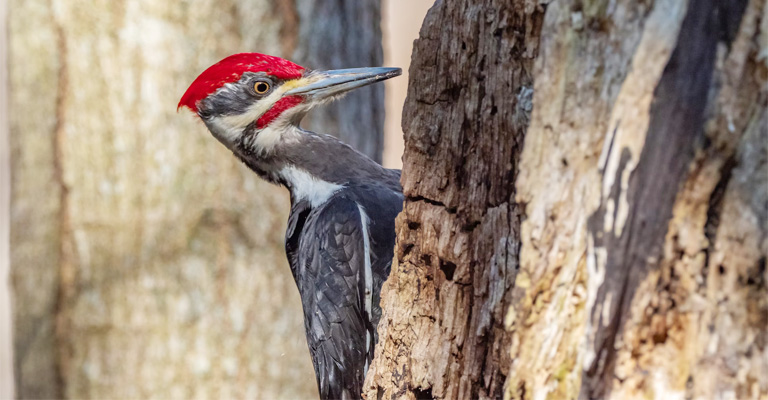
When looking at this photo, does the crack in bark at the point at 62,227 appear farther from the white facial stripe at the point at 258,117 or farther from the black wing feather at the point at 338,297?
the black wing feather at the point at 338,297

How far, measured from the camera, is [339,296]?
9.01 ft

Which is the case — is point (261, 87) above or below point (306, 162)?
above

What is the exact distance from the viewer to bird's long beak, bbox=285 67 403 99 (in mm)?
2743

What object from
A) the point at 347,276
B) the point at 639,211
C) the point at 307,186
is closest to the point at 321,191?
the point at 307,186

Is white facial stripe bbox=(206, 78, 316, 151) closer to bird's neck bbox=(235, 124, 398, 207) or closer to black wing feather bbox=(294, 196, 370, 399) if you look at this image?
bird's neck bbox=(235, 124, 398, 207)

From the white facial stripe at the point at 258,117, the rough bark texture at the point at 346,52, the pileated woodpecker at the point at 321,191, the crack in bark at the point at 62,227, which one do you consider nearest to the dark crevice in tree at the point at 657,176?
the pileated woodpecker at the point at 321,191

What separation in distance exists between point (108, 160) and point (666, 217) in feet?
9.89

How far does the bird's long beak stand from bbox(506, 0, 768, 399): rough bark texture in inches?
57.7

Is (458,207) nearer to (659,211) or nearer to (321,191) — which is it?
(659,211)

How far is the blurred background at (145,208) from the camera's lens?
3637 mm

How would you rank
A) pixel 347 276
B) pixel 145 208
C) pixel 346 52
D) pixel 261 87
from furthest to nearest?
1. pixel 346 52
2. pixel 145 208
3. pixel 261 87
4. pixel 347 276

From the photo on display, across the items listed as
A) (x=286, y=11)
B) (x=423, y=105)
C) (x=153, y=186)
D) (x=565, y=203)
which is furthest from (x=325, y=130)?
(x=565, y=203)

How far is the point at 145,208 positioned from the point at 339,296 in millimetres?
1386

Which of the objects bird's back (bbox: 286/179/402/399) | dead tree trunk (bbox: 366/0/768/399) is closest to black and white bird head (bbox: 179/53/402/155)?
bird's back (bbox: 286/179/402/399)
